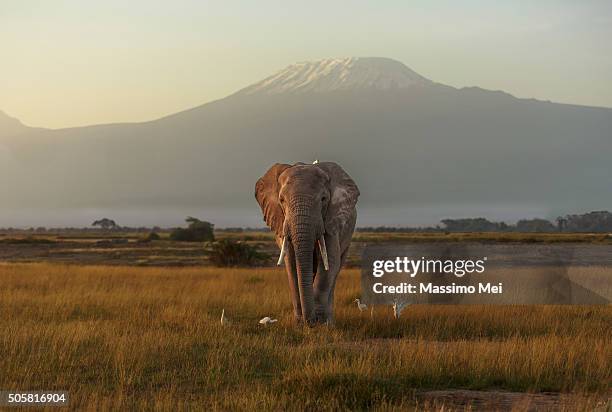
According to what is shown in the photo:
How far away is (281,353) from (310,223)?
A: 3.11 metres

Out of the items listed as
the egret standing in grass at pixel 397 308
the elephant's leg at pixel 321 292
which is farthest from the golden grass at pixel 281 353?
the elephant's leg at pixel 321 292

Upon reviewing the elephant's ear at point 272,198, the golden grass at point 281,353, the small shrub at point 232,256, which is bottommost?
the golden grass at point 281,353

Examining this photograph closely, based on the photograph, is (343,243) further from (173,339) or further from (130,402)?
(130,402)

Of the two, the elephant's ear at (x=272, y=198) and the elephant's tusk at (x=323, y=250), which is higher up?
the elephant's ear at (x=272, y=198)

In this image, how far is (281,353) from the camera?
13258mm

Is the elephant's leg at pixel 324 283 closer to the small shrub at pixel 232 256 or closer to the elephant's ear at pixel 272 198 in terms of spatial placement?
the elephant's ear at pixel 272 198

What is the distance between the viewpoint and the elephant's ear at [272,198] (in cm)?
1712

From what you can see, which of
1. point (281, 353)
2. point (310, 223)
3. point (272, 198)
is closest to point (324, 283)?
point (310, 223)

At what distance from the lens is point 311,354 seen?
43.1 ft

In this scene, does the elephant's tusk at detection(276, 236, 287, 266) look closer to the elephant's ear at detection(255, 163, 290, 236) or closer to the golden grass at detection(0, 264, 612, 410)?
the elephant's ear at detection(255, 163, 290, 236)

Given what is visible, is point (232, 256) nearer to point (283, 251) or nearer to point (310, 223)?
point (283, 251)

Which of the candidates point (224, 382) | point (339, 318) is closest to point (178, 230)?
point (339, 318)

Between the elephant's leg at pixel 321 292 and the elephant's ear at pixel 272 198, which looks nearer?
the elephant's leg at pixel 321 292

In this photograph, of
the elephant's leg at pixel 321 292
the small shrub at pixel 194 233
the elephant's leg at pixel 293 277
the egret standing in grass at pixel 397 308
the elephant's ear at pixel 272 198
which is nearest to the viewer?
the elephant's leg at pixel 293 277
